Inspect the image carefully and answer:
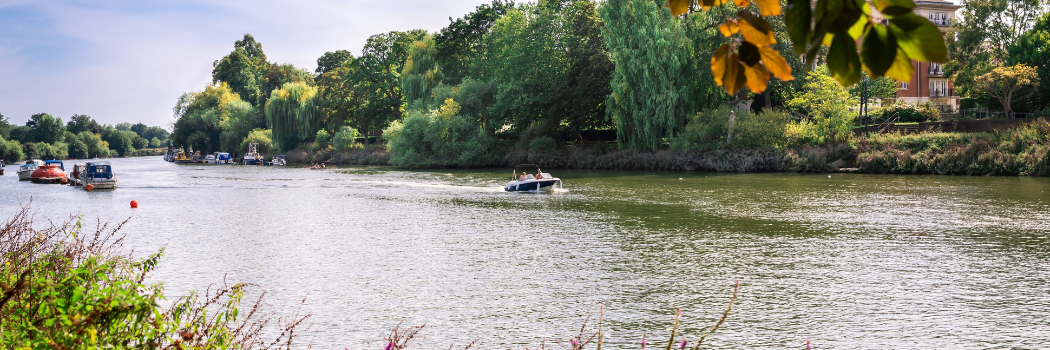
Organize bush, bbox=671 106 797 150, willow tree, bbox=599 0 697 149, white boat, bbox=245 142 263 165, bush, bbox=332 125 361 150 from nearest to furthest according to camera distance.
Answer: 1. willow tree, bbox=599 0 697 149
2. bush, bbox=671 106 797 150
3. bush, bbox=332 125 361 150
4. white boat, bbox=245 142 263 165

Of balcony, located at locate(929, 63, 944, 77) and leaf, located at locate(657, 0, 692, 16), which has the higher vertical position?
balcony, located at locate(929, 63, 944, 77)

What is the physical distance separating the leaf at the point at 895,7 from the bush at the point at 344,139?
294ft

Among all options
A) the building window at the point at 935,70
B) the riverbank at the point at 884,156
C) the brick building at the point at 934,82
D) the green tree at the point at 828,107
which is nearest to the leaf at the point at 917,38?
the riverbank at the point at 884,156

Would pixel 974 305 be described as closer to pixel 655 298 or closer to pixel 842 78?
pixel 655 298

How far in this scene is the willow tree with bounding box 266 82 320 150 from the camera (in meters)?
92.6

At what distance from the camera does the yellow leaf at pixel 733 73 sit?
226 centimetres

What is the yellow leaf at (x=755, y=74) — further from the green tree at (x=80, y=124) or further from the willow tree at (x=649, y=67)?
the green tree at (x=80, y=124)

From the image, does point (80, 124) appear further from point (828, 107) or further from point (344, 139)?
point (828, 107)

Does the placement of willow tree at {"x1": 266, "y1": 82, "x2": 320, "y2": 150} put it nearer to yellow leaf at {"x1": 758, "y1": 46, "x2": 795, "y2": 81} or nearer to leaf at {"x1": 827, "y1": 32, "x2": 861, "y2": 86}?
Answer: yellow leaf at {"x1": 758, "y1": 46, "x2": 795, "y2": 81}

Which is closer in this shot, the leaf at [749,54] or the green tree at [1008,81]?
the leaf at [749,54]

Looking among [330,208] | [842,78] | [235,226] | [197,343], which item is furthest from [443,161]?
[842,78]

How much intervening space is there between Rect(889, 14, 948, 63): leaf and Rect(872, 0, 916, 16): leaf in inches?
0.5

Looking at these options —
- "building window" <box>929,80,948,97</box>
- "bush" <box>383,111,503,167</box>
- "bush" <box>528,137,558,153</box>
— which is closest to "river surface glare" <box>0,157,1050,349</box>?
"bush" <box>528,137,558,153</box>

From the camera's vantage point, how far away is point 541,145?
6581 centimetres
